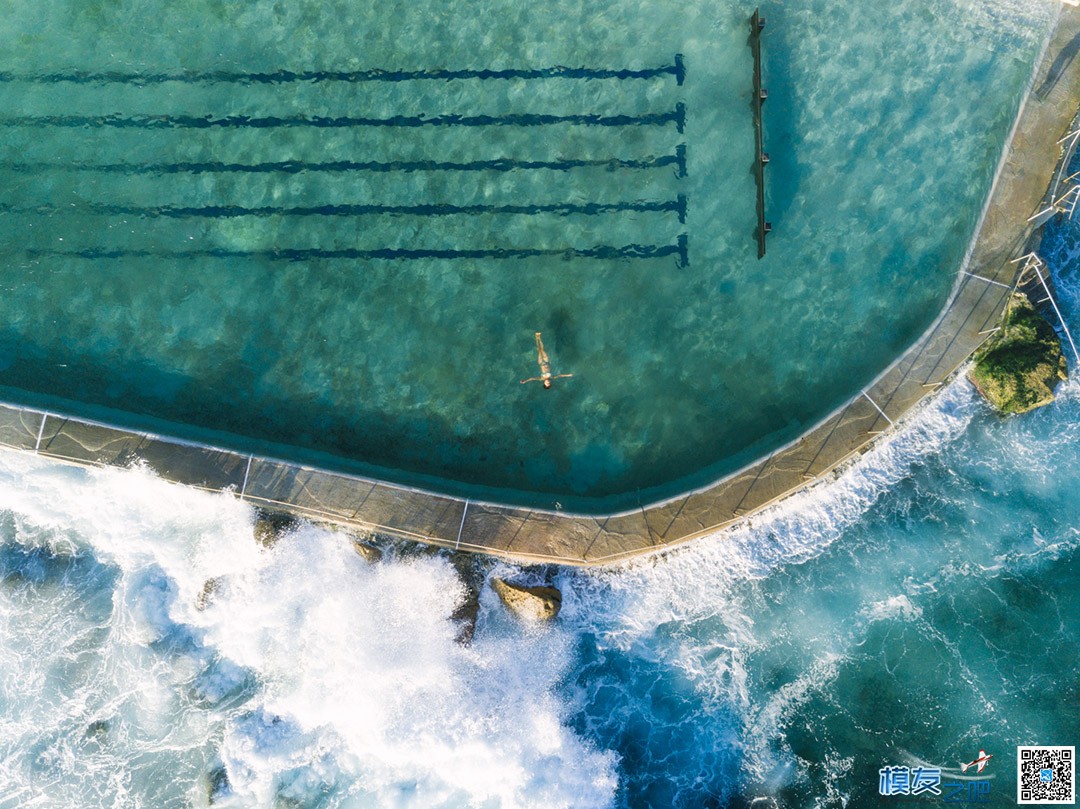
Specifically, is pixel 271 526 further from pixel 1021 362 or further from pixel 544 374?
pixel 1021 362

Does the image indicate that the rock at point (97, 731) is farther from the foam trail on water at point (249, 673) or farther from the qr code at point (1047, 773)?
the qr code at point (1047, 773)

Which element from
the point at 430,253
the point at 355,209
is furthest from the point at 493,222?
the point at 355,209

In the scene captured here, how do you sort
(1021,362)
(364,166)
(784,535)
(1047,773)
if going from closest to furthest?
(1021,362), (1047,773), (784,535), (364,166)

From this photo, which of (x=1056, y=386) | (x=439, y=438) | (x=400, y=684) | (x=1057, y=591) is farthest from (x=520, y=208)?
(x=1057, y=591)

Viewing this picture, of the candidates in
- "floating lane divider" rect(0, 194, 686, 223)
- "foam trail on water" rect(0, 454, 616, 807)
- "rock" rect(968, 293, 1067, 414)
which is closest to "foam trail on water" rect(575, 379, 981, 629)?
"rock" rect(968, 293, 1067, 414)

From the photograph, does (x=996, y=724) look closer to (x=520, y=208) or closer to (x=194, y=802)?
(x=520, y=208)

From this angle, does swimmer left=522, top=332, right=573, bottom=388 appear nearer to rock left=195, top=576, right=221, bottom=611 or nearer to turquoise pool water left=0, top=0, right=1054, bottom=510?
turquoise pool water left=0, top=0, right=1054, bottom=510
